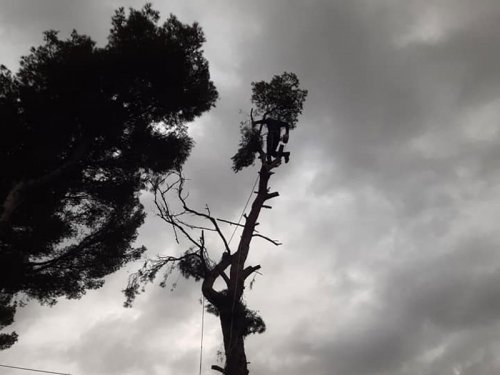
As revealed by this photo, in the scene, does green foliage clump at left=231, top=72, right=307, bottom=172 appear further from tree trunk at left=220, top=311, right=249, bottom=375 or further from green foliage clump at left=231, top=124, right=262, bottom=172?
tree trunk at left=220, top=311, right=249, bottom=375

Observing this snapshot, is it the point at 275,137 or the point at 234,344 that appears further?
the point at 275,137

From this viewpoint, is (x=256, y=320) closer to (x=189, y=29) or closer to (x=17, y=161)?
(x=17, y=161)

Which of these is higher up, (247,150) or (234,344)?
(247,150)

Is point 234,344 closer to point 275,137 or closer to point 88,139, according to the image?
point 275,137

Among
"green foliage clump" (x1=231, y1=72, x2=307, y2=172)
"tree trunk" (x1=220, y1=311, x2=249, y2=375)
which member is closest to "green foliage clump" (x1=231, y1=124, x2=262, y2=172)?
"green foliage clump" (x1=231, y1=72, x2=307, y2=172)

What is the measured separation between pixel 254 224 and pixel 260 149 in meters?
2.56

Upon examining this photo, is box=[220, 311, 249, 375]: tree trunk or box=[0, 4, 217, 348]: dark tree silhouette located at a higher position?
box=[0, 4, 217, 348]: dark tree silhouette

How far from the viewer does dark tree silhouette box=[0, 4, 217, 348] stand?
1090cm

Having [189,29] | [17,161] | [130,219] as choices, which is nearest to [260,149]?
[189,29]

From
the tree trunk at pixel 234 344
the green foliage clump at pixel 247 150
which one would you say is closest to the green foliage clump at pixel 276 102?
the green foliage clump at pixel 247 150

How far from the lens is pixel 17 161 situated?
10.9m

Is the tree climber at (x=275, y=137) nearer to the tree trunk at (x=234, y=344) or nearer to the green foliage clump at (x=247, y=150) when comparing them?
the green foliage clump at (x=247, y=150)

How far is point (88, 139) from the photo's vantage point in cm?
1145

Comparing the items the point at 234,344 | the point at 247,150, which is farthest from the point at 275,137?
the point at 234,344
